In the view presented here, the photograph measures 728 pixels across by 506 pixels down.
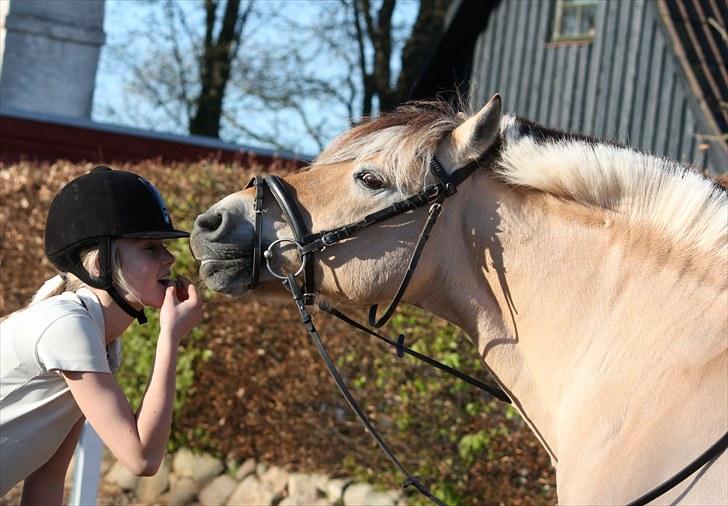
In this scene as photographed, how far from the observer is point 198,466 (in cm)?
809

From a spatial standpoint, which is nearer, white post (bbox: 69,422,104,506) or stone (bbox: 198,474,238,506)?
white post (bbox: 69,422,104,506)

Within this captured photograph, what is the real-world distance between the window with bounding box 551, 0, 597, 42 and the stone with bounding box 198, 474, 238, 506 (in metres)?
8.72

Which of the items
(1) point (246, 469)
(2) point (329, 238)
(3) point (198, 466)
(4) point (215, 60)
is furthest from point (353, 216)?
(4) point (215, 60)

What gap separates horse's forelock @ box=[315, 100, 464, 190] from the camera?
3.19 metres

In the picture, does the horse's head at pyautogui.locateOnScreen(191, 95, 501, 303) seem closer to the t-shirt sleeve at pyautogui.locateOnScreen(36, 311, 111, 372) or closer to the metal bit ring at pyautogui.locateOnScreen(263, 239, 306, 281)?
the metal bit ring at pyautogui.locateOnScreen(263, 239, 306, 281)

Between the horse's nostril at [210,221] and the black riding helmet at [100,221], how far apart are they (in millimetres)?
201

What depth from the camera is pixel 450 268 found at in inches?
127

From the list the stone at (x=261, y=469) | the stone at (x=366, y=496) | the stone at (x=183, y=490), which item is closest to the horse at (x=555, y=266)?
the stone at (x=366, y=496)

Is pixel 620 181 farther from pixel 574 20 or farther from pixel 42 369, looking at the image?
pixel 574 20

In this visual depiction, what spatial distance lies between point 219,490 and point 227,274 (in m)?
5.05

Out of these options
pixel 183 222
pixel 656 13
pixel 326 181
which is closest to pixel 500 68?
pixel 656 13

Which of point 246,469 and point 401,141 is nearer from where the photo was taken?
point 401,141

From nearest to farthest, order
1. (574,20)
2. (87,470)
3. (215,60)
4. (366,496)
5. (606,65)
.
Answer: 1. (87,470)
2. (366,496)
3. (606,65)
4. (574,20)
5. (215,60)

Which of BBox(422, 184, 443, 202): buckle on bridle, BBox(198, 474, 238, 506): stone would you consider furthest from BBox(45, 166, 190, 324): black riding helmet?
BBox(198, 474, 238, 506): stone
